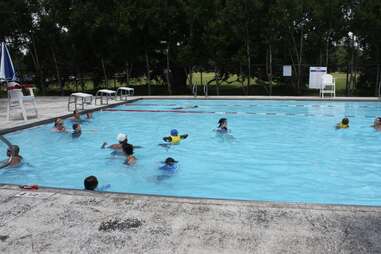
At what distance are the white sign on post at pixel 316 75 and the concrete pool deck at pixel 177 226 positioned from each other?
1576 cm

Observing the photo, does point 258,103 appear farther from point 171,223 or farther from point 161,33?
point 171,223

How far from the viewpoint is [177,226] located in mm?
3508

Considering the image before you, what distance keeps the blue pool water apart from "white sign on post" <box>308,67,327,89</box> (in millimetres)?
4717

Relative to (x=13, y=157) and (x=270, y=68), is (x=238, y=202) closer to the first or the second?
(x=13, y=157)

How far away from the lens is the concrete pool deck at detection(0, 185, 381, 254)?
123 inches

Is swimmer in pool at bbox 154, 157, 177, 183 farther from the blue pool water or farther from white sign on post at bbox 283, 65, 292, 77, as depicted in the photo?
white sign on post at bbox 283, 65, 292, 77

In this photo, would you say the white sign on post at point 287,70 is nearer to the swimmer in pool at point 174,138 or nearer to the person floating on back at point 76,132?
the swimmer in pool at point 174,138

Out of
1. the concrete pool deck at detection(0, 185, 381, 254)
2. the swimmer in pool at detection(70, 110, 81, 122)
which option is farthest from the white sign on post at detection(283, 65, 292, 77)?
the concrete pool deck at detection(0, 185, 381, 254)

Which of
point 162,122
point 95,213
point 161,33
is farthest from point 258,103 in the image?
point 95,213

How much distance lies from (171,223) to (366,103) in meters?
14.7

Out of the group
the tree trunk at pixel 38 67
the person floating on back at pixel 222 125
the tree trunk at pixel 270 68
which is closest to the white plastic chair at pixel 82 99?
the person floating on back at pixel 222 125

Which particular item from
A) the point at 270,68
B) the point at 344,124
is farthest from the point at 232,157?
the point at 270,68

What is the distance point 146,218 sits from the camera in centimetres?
371

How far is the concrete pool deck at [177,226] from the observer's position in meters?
3.13
